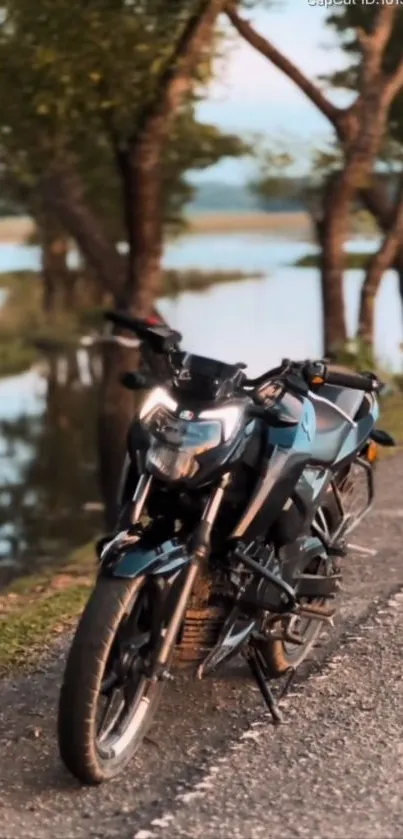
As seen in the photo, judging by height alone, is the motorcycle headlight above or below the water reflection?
above

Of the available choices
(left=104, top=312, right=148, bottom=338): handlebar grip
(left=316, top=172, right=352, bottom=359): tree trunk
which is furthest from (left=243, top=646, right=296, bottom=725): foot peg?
(left=316, top=172, right=352, bottom=359): tree trunk

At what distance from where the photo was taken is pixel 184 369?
159 inches

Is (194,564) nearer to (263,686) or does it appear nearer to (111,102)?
(263,686)

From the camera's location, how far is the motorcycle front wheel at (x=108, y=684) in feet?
11.9

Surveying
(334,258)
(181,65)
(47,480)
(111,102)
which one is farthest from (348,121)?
(47,480)

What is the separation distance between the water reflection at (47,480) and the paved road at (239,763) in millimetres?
7783

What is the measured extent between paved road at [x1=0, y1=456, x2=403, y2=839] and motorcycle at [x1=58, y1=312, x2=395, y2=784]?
0.13m

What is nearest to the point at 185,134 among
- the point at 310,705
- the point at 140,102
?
the point at 140,102

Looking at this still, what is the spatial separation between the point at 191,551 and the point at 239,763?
0.72 m

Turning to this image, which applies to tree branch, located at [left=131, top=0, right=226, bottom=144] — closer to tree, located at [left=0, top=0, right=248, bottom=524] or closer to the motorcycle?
tree, located at [left=0, top=0, right=248, bottom=524]

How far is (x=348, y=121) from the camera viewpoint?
45.3 ft

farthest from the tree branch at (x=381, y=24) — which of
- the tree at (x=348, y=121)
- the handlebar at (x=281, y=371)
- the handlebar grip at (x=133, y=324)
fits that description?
the handlebar grip at (x=133, y=324)

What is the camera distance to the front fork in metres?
3.78

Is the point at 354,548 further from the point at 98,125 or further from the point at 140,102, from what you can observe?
the point at 98,125
